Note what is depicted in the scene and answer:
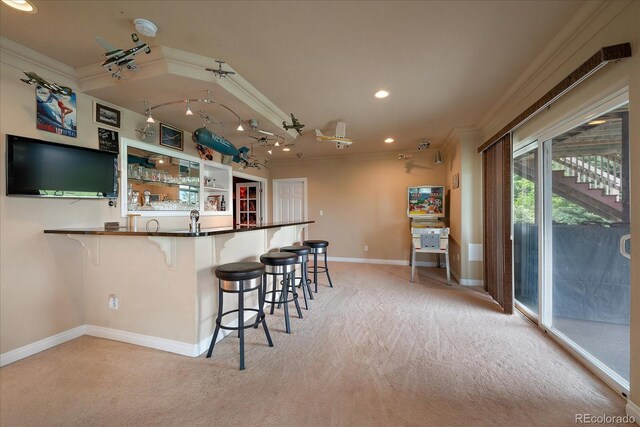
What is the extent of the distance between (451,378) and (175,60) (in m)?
3.27

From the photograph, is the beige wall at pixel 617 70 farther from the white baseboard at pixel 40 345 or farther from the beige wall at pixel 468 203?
the white baseboard at pixel 40 345

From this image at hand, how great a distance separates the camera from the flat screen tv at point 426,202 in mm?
5246

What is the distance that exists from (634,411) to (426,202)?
4153mm

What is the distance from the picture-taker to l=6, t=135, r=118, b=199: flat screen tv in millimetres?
2027

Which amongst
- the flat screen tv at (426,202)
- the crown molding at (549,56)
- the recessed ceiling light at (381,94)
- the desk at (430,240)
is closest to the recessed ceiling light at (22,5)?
the recessed ceiling light at (381,94)

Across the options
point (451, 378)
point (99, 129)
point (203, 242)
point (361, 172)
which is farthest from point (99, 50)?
point (361, 172)

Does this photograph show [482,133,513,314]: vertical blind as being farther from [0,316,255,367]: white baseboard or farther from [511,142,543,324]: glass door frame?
[0,316,255,367]: white baseboard

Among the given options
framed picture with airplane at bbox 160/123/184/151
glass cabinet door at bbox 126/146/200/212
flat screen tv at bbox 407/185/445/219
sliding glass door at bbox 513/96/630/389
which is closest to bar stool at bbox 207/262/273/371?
glass cabinet door at bbox 126/146/200/212

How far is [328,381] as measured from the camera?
1.79m

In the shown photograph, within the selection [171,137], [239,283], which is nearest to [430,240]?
[239,283]

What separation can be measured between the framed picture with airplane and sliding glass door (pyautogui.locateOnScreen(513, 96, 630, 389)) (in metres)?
4.27

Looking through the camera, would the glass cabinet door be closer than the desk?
Yes

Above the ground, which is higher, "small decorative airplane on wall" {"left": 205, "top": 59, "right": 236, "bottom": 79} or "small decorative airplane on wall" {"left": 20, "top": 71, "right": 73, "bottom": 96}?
"small decorative airplane on wall" {"left": 205, "top": 59, "right": 236, "bottom": 79}

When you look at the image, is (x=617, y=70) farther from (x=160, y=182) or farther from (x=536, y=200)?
(x=160, y=182)
